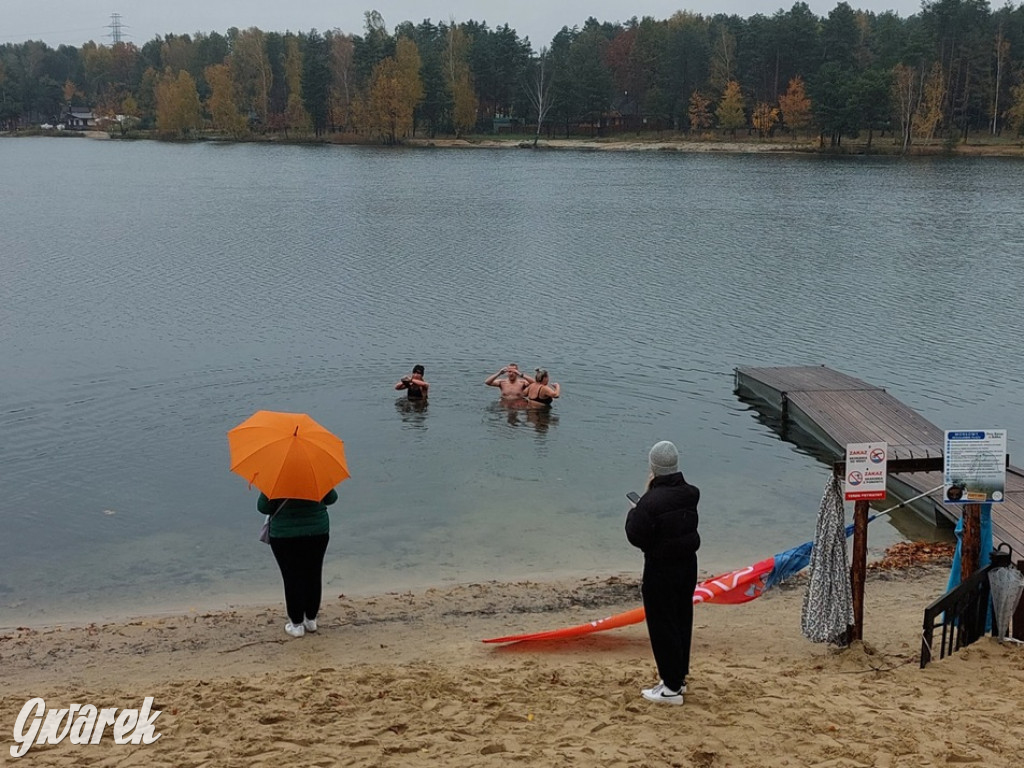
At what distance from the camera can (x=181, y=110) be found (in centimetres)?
14212

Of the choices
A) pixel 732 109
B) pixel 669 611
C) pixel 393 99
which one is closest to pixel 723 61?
pixel 732 109

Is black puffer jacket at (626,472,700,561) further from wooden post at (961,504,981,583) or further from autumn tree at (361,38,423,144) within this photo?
autumn tree at (361,38,423,144)

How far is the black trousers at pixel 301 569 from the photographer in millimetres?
9695

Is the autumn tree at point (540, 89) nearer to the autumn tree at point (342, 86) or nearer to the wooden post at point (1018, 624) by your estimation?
the autumn tree at point (342, 86)

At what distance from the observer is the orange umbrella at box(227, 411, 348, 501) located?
9.29 m

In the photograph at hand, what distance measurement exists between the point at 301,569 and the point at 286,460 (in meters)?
1.23

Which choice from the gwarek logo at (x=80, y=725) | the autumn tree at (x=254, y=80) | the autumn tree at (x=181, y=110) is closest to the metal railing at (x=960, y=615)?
the gwarek logo at (x=80, y=725)

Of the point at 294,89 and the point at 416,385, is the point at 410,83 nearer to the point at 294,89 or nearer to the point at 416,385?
the point at 294,89

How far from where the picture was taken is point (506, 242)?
45.5 metres

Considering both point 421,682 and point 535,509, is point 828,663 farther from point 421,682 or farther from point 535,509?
point 535,509

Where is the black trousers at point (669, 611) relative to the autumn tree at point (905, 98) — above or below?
below

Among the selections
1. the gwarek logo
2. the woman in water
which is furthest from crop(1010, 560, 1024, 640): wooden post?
the woman in water

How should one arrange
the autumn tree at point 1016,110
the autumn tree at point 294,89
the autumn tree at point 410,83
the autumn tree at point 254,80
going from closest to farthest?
the autumn tree at point 1016,110, the autumn tree at point 410,83, the autumn tree at point 294,89, the autumn tree at point 254,80

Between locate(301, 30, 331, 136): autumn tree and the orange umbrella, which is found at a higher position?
locate(301, 30, 331, 136): autumn tree
